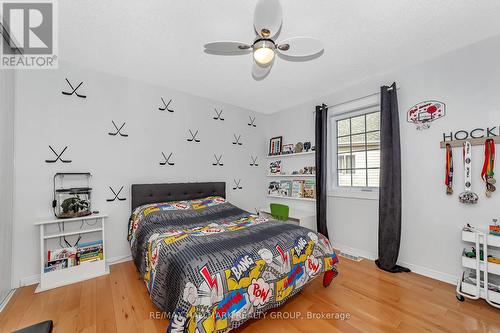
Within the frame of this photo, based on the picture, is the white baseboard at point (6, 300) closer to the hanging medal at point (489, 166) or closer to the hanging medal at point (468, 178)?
the hanging medal at point (468, 178)

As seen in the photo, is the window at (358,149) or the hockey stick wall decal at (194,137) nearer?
the window at (358,149)

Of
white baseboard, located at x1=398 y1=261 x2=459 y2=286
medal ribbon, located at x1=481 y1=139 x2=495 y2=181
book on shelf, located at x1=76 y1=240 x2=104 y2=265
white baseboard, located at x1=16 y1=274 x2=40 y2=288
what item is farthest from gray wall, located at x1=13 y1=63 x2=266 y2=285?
medal ribbon, located at x1=481 y1=139 x2=495 y2=181

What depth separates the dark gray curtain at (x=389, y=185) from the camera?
2.64m

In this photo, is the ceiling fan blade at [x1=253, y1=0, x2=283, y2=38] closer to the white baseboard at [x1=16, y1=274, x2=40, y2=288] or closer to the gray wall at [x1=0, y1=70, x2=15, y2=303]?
the gray wall at [x1=0, y1=70, x2=15, y2=303]

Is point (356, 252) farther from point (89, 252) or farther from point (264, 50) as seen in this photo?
point (89, 252)

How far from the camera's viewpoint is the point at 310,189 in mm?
3756

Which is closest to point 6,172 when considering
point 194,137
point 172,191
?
point 172,191

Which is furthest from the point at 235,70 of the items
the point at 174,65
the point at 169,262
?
the point at 169,262

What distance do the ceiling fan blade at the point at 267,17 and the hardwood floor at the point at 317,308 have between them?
2.32 meters

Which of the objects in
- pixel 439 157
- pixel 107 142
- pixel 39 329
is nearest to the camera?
pixel 39 329

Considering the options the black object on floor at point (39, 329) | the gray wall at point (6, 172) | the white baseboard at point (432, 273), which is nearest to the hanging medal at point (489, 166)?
the white baseboard at point (432, 273)

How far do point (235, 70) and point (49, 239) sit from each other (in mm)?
3044

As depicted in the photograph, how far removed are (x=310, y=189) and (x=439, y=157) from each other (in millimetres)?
1789

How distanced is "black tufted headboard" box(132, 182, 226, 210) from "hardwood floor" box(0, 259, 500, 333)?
103 centimetres
